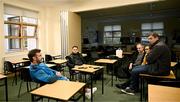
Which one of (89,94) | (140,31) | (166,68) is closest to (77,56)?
(89,94)

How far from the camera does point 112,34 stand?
11922 millimetres

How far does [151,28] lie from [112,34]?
110 inches

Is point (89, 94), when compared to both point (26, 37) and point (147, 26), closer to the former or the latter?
point (26, 37)

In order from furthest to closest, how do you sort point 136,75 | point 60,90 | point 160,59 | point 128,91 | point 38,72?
1. point 128,91
2. point 136,75
3. point 160,59
4. point 38,72
5. point 60,90

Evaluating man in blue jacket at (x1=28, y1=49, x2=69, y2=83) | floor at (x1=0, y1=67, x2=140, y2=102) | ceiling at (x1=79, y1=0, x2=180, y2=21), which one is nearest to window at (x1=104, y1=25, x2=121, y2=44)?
ceiling at (x1=79, y1=0, x2=180, y2=21)

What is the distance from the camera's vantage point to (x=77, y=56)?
14.9ft

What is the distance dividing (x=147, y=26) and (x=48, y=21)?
694 cm

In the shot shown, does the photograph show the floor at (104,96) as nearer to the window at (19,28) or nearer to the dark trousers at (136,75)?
the dark trousers at (136,75)

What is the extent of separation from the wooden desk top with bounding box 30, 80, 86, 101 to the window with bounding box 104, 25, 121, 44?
992 cm

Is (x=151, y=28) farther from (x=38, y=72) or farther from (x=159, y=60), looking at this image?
(x=38, y=72)

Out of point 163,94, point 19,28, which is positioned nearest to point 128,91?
point 163,94

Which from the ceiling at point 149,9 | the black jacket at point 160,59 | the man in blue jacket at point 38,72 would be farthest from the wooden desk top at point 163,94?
the ceiling at point 149,9

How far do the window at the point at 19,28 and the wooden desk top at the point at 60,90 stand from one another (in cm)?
424

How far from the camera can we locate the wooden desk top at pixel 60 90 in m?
1.73
